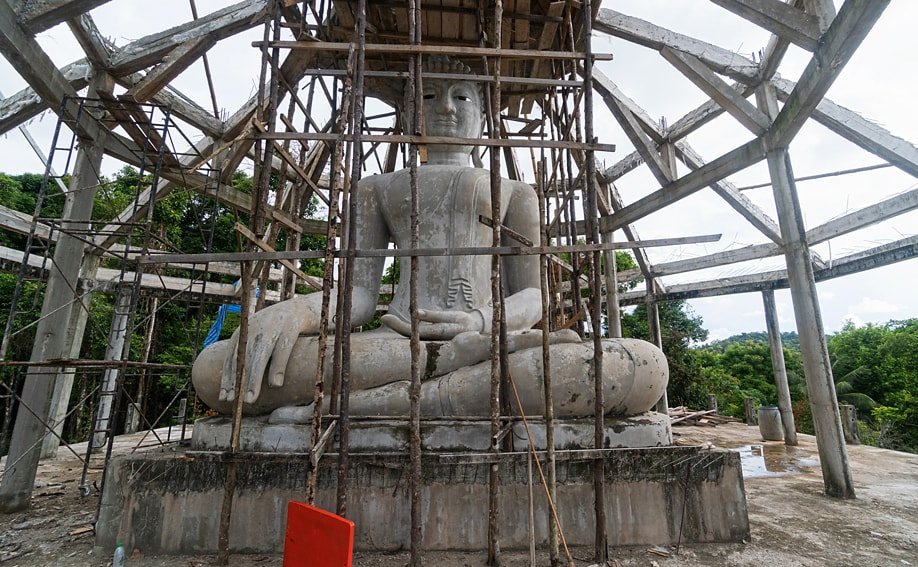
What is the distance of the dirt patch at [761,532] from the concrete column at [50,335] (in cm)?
31

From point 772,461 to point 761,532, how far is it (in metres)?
3.88

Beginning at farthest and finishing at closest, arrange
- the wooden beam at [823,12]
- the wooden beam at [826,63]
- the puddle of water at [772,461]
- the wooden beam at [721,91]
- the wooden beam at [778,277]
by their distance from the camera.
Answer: the wooden beam at [778,277], the puddle of water at [772,461], the wooden beam at [721,91], the wooden beam at [823,12], the wooden beam at [826,63]

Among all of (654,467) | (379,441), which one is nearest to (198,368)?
(379,441)

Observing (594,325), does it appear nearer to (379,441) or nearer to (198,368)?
(379,441)

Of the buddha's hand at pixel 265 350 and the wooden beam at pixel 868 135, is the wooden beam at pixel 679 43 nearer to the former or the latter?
the wooden beam at pixel 868 135

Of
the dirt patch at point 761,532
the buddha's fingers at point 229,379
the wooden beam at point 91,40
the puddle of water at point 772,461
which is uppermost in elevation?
the wooden beam at point 91,40

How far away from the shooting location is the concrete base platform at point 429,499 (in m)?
3.01

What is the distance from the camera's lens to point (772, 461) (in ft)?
21.8

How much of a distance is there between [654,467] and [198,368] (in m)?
3.33

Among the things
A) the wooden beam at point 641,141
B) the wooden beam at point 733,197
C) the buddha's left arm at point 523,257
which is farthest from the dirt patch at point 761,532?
the wooden beam at point 641,141

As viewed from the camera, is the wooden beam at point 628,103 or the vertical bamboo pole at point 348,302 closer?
the vertical bamboo pole at point 348,302

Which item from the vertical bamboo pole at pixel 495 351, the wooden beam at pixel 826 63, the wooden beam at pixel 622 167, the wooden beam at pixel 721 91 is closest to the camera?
the vertical bamboo pole at pixel 495 351

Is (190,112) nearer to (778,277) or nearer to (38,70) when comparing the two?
(38,70)

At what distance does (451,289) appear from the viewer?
4.55 meters
